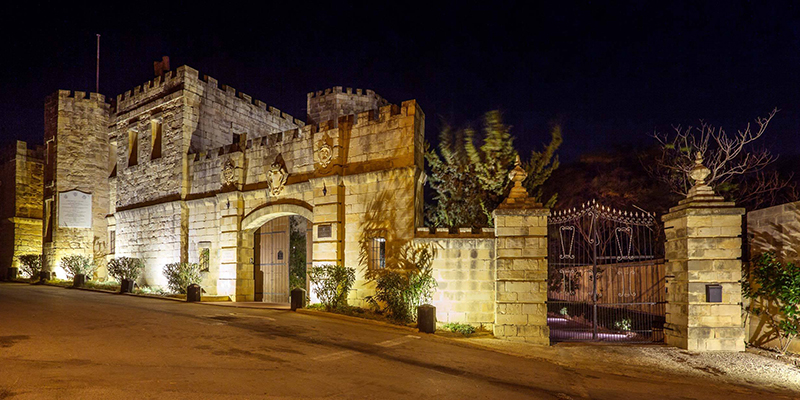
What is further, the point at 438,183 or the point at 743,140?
the point at 438,183

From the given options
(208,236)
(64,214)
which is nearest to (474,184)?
(208,236)

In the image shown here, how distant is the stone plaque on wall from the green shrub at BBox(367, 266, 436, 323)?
A: 18.7m

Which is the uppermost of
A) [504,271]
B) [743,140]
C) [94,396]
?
[743,140]

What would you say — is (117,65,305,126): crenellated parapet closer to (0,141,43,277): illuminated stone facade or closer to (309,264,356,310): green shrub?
(309,264,356,310): green shrub

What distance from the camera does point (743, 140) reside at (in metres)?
10.9

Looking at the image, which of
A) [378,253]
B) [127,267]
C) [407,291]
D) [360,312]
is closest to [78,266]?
[127,267]

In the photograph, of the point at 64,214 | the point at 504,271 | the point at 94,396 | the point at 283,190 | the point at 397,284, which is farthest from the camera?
the point at 64,214

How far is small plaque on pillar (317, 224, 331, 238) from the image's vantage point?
12.5 meters

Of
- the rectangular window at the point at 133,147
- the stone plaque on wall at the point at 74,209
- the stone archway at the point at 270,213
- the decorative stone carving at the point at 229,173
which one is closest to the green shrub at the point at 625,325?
the stone archway at the point at 270,213

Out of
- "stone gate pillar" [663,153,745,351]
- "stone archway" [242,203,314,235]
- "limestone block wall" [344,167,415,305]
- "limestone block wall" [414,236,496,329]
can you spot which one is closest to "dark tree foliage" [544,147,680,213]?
"stone gate pillar" [663,153,745,351]

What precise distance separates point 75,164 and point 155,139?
736 cm

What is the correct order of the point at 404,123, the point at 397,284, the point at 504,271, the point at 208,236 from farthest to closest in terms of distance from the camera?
the point at 208,236 < the point at 404,123 < the point at 397,284 < the point at 504,271

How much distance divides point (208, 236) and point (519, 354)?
11491mm

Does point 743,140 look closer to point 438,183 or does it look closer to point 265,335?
point 438,183
